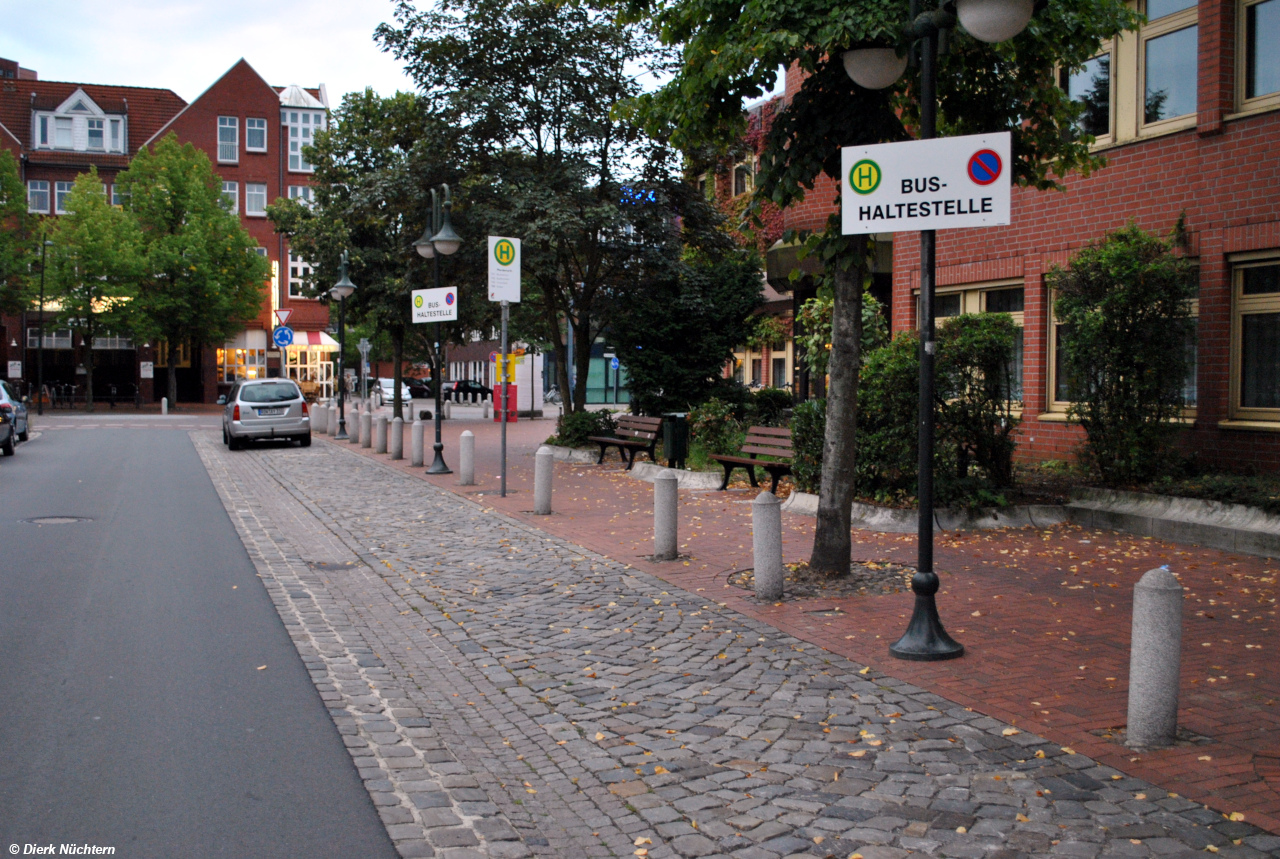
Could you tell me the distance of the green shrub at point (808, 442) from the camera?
1233 centimetres

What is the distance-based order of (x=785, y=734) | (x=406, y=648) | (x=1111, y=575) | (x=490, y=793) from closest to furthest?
(x=490, y=793) < (x=785, y=734) < (x=406, y=648) < (x=1111, y=575)

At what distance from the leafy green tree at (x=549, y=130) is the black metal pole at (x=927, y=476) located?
12.2 meters

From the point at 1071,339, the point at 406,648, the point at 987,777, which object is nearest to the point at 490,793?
the point at 987,777

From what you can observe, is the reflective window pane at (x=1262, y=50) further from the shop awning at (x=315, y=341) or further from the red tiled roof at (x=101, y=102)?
the red tiled roof at (x=101, y=102)

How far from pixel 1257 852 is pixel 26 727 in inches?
212

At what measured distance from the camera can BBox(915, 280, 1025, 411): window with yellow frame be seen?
15391 millimetres

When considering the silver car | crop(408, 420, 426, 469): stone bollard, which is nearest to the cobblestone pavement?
crop(408, 420, 426, 469): stone bollard

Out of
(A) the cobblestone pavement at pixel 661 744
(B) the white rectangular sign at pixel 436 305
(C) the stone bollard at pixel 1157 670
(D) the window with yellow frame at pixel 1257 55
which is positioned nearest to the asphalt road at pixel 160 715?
(A) the cobblestone pavement at pixel 661 744

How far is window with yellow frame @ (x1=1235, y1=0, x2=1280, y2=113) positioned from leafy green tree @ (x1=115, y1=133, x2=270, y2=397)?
44.8 m

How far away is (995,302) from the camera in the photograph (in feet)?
52.4

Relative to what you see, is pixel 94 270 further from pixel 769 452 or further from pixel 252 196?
pixel 769 452

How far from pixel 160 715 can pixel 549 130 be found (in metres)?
16.4

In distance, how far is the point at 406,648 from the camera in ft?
22.9

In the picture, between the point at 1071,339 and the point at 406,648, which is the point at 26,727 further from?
the point at 1071,339
